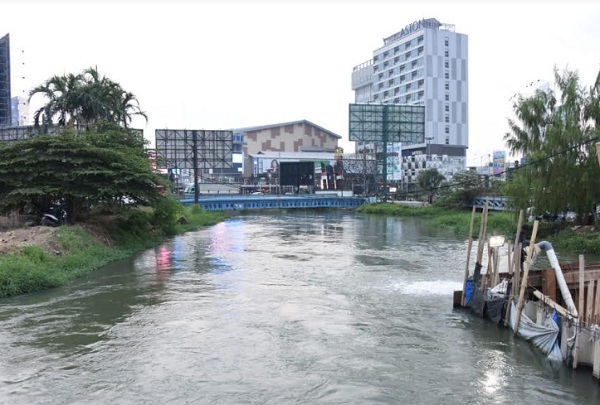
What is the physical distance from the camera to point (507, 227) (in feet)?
122

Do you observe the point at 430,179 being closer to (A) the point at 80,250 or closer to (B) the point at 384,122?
(B) the point at 384,122

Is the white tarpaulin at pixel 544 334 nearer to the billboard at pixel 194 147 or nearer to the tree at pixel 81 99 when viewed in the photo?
the tree at pixel 81 99

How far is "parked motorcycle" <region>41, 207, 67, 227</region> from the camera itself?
2773cm

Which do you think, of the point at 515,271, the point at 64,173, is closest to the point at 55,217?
the point at 64,173

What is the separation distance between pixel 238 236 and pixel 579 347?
2921 cm

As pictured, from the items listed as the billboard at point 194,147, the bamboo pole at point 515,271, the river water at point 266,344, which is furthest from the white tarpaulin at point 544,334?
the billboard at point 194,147

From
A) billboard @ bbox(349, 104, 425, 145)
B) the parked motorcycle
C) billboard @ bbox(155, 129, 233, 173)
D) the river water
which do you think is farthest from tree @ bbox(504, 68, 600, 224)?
billboard @ bbox(349, 104, 425, 145)

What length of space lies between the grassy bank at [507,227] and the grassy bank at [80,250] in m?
20.7

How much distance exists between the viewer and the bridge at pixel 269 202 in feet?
213

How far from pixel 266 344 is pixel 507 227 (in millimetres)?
29060

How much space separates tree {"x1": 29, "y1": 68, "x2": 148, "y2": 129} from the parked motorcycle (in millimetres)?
8597

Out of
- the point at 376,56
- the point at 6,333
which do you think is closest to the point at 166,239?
the point at 6,333

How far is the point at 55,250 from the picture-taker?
2123cm

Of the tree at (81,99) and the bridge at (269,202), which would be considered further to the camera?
the bridge at (269,202)
